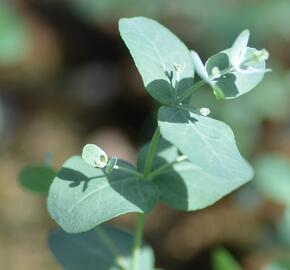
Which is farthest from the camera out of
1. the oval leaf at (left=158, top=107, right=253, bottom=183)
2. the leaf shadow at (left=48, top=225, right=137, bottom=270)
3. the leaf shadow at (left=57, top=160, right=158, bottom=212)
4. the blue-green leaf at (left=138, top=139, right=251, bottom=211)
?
the leaf shadow at (left=48, top=225, right=137, bottom=270)

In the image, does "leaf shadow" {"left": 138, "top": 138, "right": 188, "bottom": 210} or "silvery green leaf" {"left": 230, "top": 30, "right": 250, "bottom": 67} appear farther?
"leaf shadow" {"left": 138, "top": 138, "right": 188, "bottom": 210}

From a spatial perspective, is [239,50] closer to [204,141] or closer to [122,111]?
[204,141]

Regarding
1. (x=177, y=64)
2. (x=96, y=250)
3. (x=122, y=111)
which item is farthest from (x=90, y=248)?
(x=122, y=111)

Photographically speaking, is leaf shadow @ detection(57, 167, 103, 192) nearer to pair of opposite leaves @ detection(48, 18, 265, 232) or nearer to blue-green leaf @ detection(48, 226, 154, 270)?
pair of opposite leaves @ detection(48, 18, 265, 232)

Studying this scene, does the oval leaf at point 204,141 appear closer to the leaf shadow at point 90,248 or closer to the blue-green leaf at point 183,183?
the blue-green leaf at point 183,183

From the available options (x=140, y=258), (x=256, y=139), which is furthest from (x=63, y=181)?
(x=256, y=139)

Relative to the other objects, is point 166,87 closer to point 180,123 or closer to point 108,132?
point 180,123

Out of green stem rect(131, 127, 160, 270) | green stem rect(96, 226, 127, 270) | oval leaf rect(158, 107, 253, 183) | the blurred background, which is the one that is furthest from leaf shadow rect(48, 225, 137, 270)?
the blurred background
